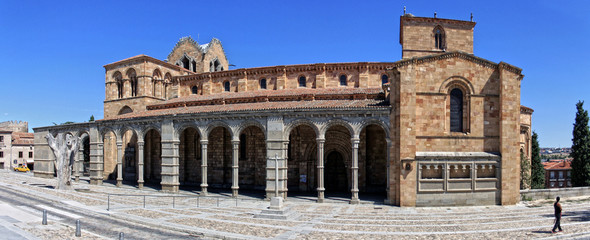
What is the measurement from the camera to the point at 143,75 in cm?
3834

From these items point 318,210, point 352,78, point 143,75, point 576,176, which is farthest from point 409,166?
point 143,75

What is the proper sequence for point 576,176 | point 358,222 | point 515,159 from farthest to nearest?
point 576,176 → point 515,159 → point 358,222

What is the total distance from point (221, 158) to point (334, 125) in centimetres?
1180

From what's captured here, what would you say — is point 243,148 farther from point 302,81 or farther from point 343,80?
point 343,80

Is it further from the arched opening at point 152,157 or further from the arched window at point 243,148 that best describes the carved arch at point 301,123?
the arched opening at point 152,157

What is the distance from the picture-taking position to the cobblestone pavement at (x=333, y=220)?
15.4 metres

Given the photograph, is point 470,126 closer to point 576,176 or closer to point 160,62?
point 576,176

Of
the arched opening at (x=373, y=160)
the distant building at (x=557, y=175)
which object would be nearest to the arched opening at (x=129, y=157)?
the arched opening at (x=373, y=160)

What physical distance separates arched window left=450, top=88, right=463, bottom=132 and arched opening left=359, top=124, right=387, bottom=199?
237 inches

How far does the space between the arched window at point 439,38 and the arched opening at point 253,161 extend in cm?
1700

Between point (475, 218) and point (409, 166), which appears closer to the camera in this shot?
point (475, 218)

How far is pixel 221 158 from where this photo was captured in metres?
32.9

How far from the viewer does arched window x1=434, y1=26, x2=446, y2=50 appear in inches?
Result: 1249

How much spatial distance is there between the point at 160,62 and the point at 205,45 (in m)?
7.92
